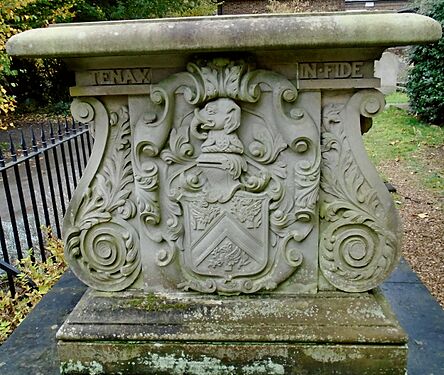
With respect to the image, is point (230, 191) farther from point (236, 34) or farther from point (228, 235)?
point (236, 34)

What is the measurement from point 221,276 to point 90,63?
3.47ft

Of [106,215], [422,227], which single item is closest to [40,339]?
[106,215]

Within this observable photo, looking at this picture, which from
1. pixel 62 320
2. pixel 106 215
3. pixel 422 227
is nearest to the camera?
pixel 106 215

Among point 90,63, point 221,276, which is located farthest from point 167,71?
point 221,276

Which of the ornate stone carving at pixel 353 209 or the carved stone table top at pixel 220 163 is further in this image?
the ornate stone carving at pixel 353 209

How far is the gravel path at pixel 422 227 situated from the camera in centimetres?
411

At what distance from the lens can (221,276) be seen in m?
2.12

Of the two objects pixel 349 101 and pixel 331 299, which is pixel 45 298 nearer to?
pixel 331 299

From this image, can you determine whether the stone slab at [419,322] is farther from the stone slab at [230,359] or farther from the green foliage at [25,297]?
the green foliage at [25,297]

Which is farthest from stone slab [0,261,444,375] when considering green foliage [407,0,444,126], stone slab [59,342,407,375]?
green foliage [407,0,444,126]

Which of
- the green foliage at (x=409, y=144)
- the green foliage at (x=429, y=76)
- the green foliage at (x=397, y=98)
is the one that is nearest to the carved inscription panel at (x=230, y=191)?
the green foliage at (x=409, y=144)

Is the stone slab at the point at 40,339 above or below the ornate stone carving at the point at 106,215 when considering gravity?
below

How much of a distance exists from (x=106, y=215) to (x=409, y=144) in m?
7.24

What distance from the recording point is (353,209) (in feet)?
6.68
